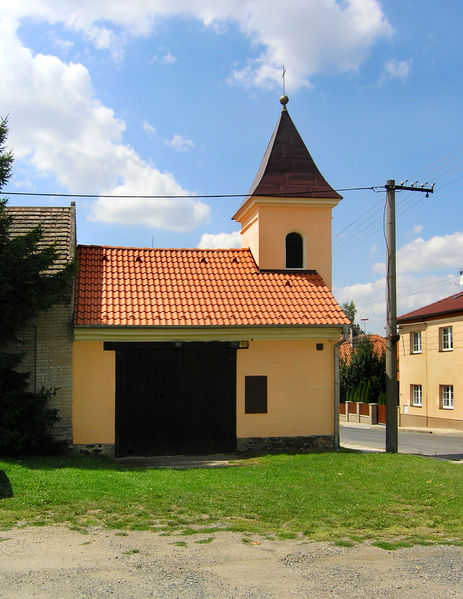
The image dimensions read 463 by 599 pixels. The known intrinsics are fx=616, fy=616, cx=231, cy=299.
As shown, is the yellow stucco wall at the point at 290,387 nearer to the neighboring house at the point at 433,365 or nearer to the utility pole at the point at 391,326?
the utility pole at the point at 391,326

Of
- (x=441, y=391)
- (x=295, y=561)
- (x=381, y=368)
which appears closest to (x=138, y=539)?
(x=295, y=561)

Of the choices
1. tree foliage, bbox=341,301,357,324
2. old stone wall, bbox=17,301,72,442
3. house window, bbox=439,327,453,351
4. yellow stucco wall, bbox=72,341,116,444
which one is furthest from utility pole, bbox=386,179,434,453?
tree foliage, bbox=341,301,357,324

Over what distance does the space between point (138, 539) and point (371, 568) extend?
2745mm

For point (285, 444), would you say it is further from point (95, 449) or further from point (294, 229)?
point (294, 229)

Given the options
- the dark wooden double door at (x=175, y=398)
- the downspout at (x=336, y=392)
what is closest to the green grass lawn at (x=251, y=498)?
the dark wooden double door at (x=175, y=398)

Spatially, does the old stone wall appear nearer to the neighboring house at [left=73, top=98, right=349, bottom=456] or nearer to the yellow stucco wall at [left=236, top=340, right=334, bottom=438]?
the neighboring house at [left=73, top=98, right=349, bottom=456]

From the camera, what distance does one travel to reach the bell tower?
17969mm

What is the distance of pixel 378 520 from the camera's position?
859 cm

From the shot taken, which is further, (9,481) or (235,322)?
(235,322)

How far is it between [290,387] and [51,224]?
24.5 ft

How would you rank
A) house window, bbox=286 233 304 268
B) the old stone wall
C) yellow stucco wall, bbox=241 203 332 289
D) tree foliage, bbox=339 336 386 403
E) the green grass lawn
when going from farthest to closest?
tree foliage, bbox=339 336 386 403 → house window, bbox=286 233 304 268 → yellow stucco wall, bbox=241 203 332 289 → the old stone wall → the green grass lawn

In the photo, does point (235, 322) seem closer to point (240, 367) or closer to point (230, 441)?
point (240, 367)

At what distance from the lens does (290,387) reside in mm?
15539

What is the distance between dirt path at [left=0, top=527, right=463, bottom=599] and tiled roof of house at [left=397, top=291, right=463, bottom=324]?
24806 mm
